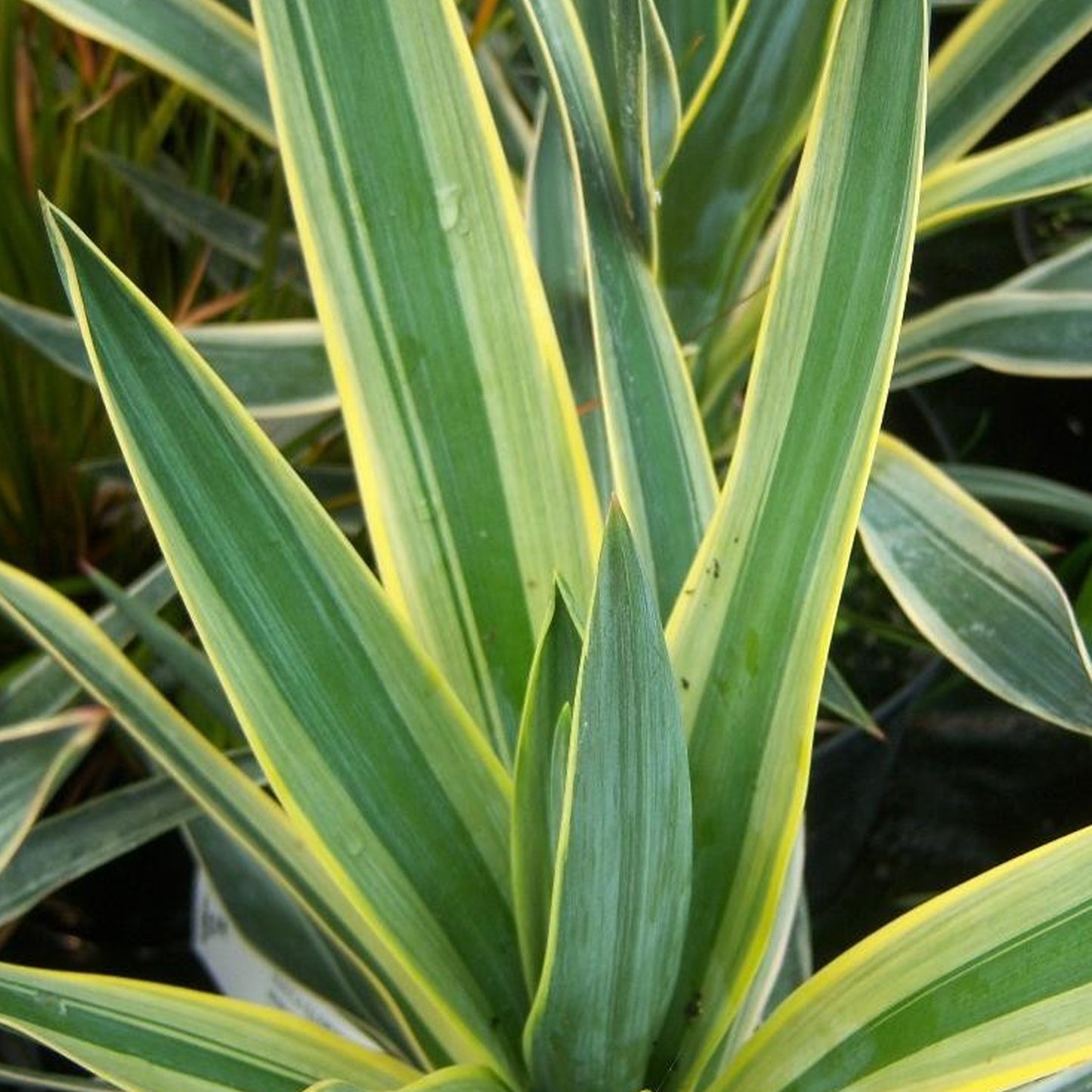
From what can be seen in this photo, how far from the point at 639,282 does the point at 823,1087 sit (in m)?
0.25

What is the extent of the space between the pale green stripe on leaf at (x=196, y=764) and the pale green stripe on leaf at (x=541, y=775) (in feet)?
0.19

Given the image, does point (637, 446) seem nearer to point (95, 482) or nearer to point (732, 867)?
point (732, 867)

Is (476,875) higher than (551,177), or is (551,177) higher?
(551,177)

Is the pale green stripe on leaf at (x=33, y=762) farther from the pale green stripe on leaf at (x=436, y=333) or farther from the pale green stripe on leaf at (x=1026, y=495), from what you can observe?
the pale green stripe on leaf at (x=1026, y=495)

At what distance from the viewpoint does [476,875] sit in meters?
0.37

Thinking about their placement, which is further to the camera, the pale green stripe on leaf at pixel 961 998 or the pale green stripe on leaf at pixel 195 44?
→ the pale green stripe on leaf at pixel 195 44

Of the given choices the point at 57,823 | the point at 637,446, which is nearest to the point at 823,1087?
the point at 637,446

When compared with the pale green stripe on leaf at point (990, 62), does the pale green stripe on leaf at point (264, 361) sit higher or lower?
lower

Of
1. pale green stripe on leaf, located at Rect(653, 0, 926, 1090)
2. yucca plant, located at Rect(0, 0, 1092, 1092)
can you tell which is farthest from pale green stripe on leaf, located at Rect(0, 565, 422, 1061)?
pale green stripe on leaf, located at Rect(653, 0, 926, 1090)

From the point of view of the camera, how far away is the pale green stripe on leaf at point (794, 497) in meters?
0.33

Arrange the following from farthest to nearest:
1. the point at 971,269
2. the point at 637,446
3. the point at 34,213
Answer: the point at 971,269 < the point at 34,213 < the point at 637,446

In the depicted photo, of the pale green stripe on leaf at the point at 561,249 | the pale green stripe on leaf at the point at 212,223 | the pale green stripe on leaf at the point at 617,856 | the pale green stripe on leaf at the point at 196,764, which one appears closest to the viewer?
the pale green stripe on leaf at the point at 617,856

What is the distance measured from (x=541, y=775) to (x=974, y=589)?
A: 0.84 feet

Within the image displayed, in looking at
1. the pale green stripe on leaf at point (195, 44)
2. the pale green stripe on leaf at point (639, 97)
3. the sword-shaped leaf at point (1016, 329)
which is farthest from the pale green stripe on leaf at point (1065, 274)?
the pale green stripe on leaf at point (195, 44)
